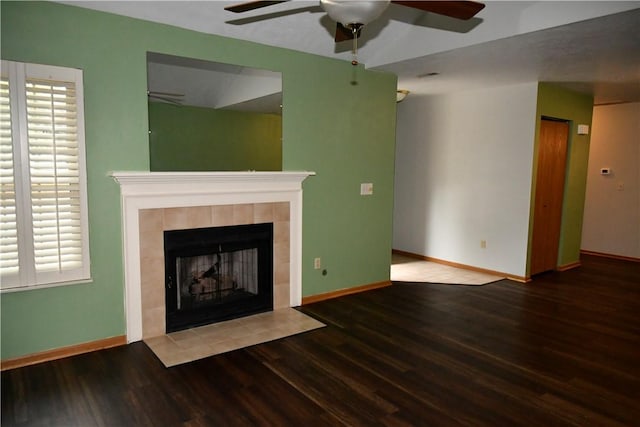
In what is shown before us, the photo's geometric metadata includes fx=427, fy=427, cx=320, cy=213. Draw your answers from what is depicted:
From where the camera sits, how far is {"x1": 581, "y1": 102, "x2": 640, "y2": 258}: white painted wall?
6.44m

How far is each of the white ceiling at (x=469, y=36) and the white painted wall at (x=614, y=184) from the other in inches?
76.3

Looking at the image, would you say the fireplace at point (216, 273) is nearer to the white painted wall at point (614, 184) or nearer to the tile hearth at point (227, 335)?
the tile hearth at point (227, 335)

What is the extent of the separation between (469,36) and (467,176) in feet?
8.52

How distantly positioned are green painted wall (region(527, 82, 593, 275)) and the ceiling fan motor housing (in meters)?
4.23

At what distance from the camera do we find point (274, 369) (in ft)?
9.59

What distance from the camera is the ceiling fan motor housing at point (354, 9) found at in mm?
1827

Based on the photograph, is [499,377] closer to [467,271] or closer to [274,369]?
[274,369]

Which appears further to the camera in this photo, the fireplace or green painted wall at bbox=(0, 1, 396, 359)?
the fireplace

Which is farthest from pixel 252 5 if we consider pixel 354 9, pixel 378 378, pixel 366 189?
pixel 366 189

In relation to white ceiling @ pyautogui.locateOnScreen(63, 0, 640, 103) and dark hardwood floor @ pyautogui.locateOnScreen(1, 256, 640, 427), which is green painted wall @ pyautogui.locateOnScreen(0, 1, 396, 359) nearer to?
white ceiling @ pyautogui.locateOnScreen(63, 0, 640, 103)

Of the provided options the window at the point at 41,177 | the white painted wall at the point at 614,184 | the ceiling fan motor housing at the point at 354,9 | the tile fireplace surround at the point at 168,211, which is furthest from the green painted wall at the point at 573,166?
the window at the point at 41,177

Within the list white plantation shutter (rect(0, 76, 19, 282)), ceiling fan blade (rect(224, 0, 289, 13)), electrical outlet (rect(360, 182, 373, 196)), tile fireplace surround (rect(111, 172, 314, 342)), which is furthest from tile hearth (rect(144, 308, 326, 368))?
ceiling fan blade (rect(224, 0, 289, 13))

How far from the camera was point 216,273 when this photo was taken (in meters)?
3.78

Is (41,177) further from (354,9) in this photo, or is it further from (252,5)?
(354,9)
